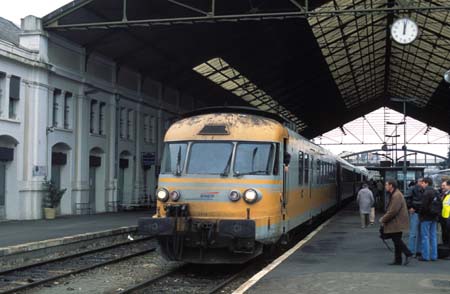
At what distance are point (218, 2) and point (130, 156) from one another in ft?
37.1

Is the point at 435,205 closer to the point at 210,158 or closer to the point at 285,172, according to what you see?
the point at 285,172

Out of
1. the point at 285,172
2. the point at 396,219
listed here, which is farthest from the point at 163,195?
the point at 396,219

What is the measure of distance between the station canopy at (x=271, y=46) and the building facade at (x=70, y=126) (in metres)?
1.06

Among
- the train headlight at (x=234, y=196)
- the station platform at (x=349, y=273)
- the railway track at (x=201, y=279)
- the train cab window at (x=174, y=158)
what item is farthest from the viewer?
the train cab window at (x=174, y=158)

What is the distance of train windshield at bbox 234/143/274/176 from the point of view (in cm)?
1096

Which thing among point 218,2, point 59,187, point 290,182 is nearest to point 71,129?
point 59,187

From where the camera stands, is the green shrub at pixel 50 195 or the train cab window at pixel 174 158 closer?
the train cab window at pixel 174 158

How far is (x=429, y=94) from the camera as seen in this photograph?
5447 centimetres

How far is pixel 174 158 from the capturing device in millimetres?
11414

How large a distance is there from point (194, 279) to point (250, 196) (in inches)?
75.1

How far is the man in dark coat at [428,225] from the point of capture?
1138 cm

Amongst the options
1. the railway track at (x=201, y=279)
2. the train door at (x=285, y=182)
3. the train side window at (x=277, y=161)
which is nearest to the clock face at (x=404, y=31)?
the train door at (x=285, y=182)

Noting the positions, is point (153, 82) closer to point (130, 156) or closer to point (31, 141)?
point (130, 156)

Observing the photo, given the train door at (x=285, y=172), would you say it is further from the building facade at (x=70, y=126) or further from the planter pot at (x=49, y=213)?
the planter pot at (x=49, y=213)
